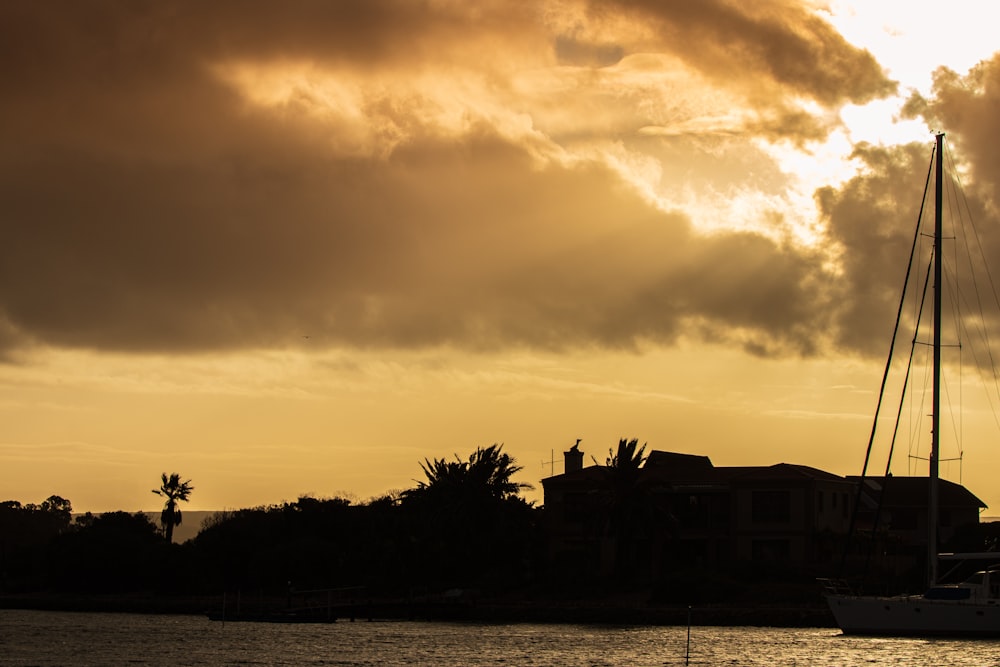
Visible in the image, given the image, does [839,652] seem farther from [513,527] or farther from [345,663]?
[513,527]

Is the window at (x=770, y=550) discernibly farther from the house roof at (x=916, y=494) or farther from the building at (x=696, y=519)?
the house roof at (x=916, y=494)

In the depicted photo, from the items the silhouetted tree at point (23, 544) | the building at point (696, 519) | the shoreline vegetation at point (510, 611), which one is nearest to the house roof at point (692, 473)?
the building at point (696, 519)

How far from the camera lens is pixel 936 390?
64.9 metres

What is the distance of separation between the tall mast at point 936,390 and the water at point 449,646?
4341 millimetres

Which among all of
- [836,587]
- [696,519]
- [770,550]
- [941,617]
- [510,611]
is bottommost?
[510,611]

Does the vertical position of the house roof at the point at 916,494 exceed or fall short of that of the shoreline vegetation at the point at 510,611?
it exceeds it

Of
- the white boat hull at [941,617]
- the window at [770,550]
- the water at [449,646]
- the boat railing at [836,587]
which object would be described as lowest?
the water at [449,646]

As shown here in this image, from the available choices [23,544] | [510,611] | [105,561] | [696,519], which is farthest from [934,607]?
[23,544]

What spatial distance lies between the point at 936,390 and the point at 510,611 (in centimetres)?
3141

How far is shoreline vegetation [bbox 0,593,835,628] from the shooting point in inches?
2997

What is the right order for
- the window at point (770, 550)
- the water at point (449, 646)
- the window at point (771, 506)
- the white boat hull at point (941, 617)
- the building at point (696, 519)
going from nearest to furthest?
1. the water at point (449, 646)
2. the white boat hull at point (941, 617)
3. the building at point (696, 519)
4. the window at point (770, 550)
5. the window at point (771, 506)

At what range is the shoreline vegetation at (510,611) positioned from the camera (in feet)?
250

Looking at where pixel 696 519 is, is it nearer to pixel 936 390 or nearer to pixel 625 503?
pixel 625 503

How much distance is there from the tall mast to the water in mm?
4341
